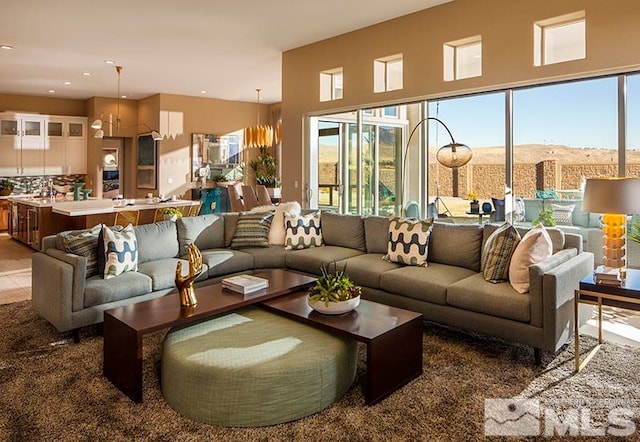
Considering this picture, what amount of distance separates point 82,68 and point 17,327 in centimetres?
580

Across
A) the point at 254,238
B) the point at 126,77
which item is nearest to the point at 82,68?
the point at 126,77

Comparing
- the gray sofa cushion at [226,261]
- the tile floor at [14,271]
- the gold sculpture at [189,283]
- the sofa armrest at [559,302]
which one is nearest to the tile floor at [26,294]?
the tile floor at [14,271]

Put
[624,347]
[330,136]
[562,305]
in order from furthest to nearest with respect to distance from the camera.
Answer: [330,136] < [624,347] < [562,305]

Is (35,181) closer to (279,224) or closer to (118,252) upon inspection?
(279,224)

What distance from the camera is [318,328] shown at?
117 inches

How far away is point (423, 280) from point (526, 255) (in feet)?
2.73

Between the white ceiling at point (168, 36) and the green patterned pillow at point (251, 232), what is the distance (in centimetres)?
244

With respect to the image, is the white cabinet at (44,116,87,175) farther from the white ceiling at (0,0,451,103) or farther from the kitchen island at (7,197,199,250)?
the kitchen island at (7,197,199,250)

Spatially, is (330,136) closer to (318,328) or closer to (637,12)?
(637,12)

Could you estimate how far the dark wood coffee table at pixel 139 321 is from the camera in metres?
2.70

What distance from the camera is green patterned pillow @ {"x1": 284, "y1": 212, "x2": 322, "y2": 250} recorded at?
17.1 ft

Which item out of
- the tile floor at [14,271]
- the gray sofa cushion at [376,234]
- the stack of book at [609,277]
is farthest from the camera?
the tile floor at [14,271]

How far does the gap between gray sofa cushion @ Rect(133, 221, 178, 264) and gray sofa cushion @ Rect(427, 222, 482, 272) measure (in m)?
2.62

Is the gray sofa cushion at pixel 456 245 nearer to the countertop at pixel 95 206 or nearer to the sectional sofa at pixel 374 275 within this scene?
the sectional sofa at pixel 374 275
